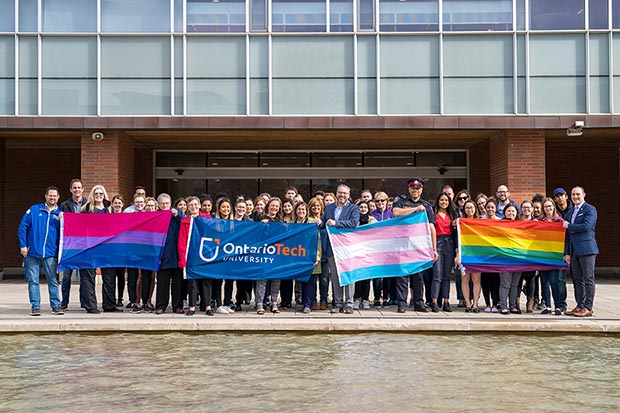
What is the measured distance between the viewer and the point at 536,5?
1842cm

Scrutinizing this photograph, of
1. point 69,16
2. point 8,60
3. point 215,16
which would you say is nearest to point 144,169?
point 8,60

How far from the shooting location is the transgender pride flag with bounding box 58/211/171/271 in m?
12.2

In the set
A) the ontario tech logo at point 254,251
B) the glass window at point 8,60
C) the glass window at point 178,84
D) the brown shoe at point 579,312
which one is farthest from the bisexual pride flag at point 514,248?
the glass window at point 8,60

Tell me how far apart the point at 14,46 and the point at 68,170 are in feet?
23.8

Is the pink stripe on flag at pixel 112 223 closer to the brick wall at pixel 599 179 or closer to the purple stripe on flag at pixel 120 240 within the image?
the purple stripe on flag at pixel 120 240

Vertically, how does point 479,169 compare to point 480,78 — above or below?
below

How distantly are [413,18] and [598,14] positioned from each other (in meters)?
4.61

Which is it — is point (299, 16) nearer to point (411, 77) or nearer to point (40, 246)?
point (411, 77)

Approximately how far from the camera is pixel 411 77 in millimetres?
18438

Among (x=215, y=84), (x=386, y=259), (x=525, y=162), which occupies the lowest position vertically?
(x=386, y=259)

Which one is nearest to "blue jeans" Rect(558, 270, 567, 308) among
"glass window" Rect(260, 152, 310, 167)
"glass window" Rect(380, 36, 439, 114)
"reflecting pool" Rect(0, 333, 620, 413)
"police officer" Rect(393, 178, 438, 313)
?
"reflecting pool" Rect(0, 333, 620, 413)

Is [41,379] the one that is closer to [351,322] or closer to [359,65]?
[351,322]

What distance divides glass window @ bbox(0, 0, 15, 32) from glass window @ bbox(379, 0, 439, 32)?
30.5ft

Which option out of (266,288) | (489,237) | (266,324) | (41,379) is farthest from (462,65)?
(41,379)
